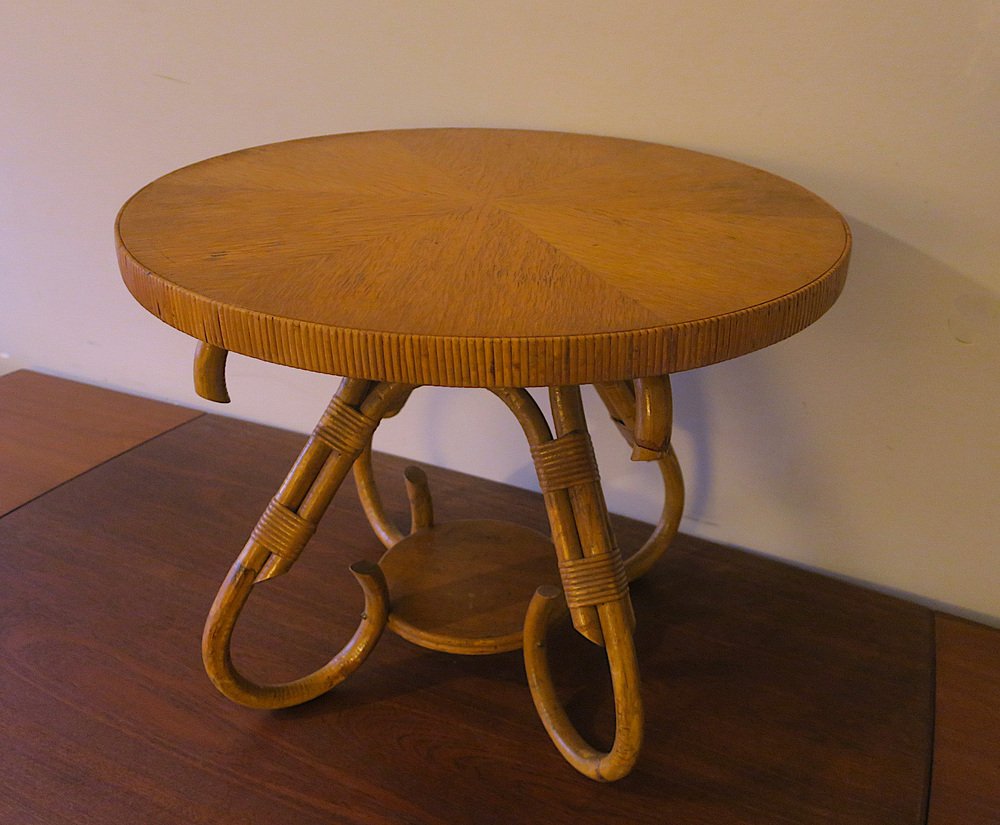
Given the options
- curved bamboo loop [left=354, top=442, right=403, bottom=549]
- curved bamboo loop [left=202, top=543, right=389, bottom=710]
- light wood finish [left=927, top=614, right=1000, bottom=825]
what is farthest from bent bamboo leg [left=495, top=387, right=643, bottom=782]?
curved bamboo loop [left=354, top=442, right=403, bottom=549]

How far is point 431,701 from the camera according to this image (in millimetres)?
1082

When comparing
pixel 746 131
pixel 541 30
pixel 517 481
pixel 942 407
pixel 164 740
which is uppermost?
pixel 541 30

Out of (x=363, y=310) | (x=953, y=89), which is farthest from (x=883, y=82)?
(x=363, y=310)

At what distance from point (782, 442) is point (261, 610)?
2.41 feet

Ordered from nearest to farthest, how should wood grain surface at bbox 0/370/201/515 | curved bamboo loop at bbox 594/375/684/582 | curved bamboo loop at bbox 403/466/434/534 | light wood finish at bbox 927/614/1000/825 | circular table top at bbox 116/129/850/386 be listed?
circular table top at bbox 116/129/850/386 < light wood finish at bbox 927/614/1000/825 < curved bamboo loop at bbox 594/375/684/582 < curved bamboo loop at bbox 403/466/434/534 < wood grain surface at bbox 0/370/201/515

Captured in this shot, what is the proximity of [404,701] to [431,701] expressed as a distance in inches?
1.2

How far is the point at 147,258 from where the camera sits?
30.4 inches

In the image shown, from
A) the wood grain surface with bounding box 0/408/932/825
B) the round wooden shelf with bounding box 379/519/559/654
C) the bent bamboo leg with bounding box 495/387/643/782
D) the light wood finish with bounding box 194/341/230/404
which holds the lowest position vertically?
the wood grain surface with bounding box 0/408/932/825

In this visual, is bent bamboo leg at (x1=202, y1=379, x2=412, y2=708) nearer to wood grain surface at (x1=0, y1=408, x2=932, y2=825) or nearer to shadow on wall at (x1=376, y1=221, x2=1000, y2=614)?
wood grain surface at (x1=0, y1=408, x2=932, y2=825)

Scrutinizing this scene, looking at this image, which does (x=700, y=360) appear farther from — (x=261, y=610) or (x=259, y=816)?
(x=261, y=610)

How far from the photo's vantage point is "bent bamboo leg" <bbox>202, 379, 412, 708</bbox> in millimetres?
899

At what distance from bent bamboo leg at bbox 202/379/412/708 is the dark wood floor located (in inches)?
4.4

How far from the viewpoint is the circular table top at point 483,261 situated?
0.65 metres

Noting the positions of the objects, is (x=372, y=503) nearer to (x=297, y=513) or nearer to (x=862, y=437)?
(x=297, y=513)
